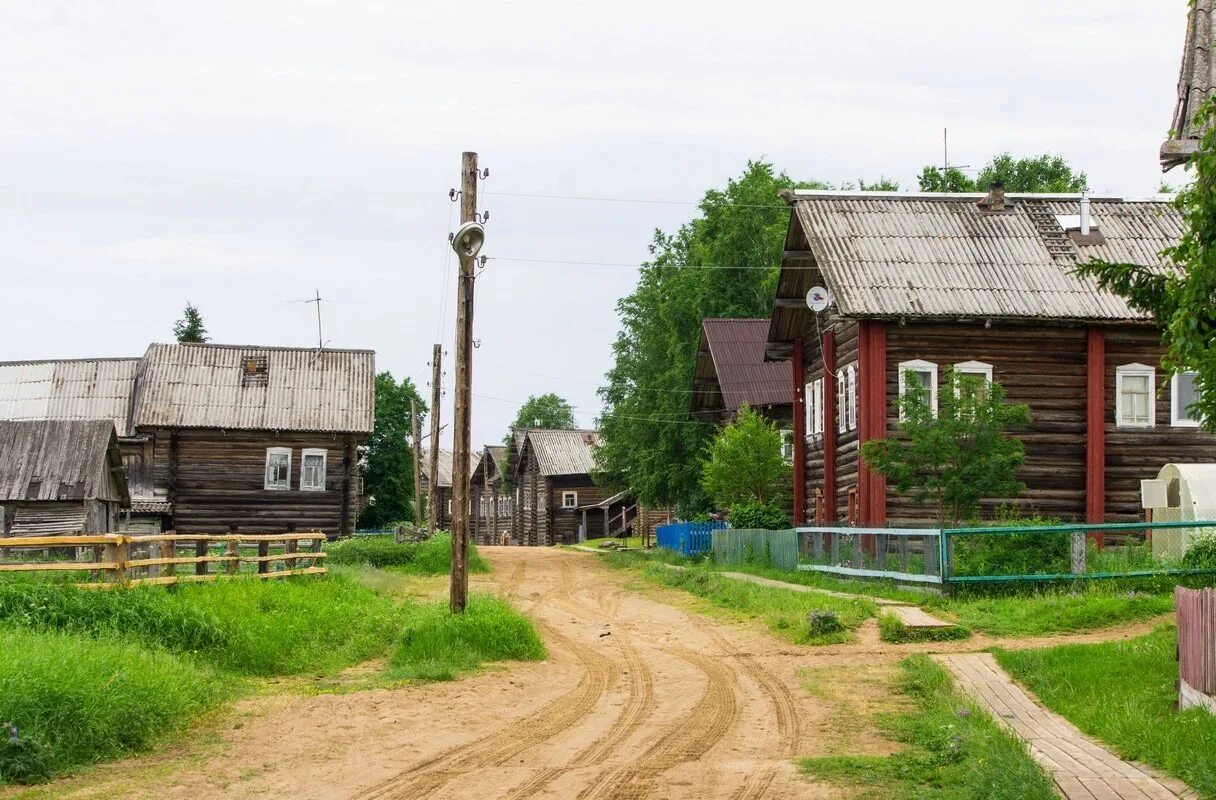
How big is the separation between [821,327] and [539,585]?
358 inches

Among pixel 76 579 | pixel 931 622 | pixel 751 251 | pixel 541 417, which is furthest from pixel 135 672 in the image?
pixel 541 417

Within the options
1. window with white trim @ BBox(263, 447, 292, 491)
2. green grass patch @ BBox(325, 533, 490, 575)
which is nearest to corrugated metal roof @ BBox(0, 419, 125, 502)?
green grass patch @ BBox(325, 533, 490, 575)

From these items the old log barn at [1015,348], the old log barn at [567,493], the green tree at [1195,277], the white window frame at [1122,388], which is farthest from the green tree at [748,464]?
the old log barn at [567,493]

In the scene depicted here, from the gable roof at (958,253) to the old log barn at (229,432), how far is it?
16983 millimetres

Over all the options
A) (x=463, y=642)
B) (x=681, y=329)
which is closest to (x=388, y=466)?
(x=681, y=329)

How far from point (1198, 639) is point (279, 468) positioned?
37268 millimetres

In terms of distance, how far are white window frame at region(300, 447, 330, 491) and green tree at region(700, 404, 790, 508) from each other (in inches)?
495

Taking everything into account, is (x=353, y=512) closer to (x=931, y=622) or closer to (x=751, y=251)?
(x=751, y=251)

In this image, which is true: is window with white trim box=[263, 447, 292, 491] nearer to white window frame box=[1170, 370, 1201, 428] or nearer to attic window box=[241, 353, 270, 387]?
attic window box=[241, 353, 270, 387]

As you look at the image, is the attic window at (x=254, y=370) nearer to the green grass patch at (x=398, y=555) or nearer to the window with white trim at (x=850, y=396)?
the green grass patch at (x=398, y=555)

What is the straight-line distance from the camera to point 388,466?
7881cm

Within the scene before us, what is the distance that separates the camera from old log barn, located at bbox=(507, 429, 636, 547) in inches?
3113

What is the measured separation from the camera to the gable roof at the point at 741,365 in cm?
4862

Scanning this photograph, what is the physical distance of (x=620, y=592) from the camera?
32250 mm
